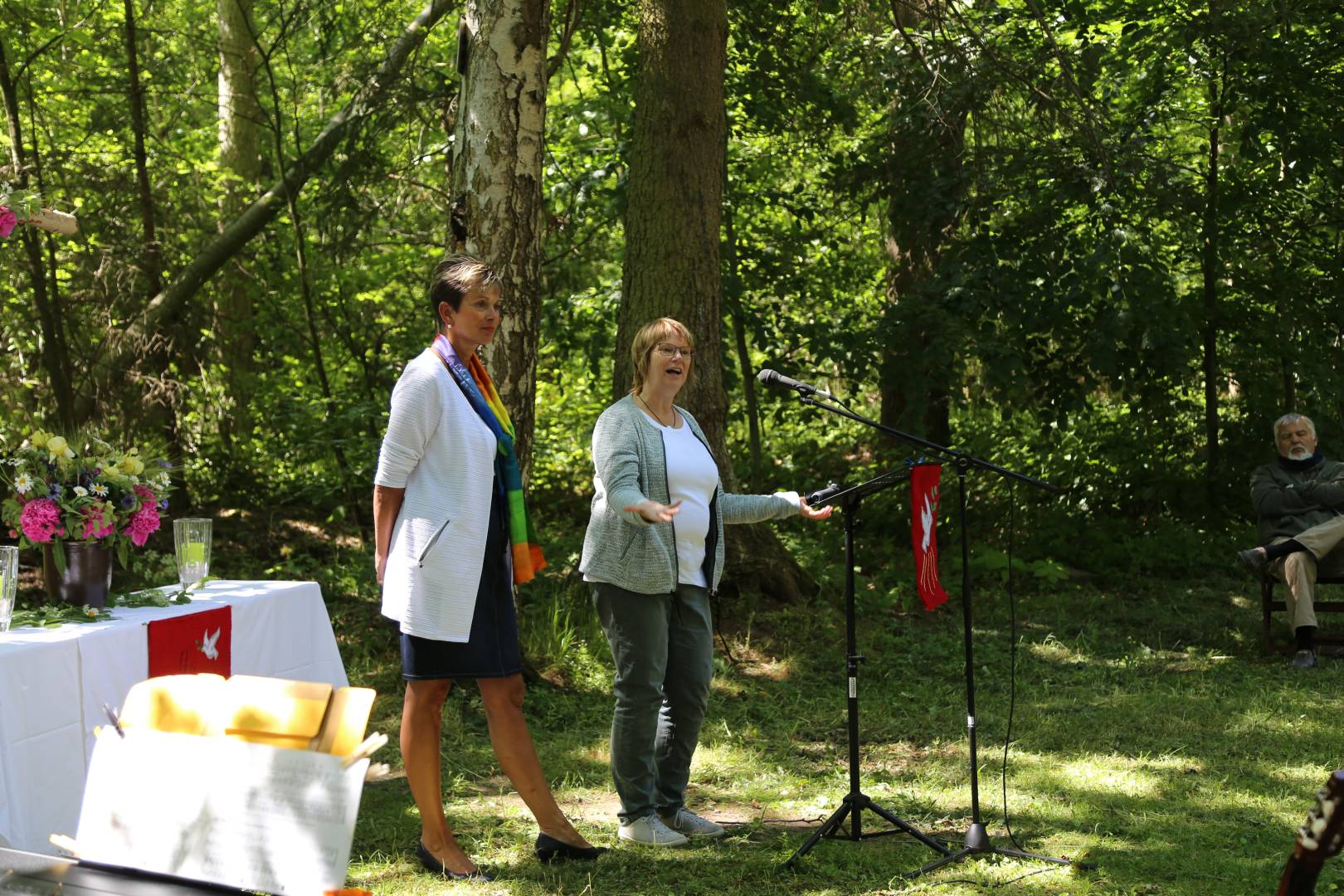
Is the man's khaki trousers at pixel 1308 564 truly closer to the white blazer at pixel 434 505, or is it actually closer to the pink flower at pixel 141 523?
the white blazer at pixel 434 505

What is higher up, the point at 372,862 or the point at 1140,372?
the point at 1140,372

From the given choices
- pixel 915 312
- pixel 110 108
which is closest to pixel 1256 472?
pixel 915 312

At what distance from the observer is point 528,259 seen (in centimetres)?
613

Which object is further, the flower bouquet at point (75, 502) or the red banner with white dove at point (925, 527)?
the red banner with white dove at point (925, 527)

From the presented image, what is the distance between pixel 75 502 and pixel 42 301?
6.58 meters

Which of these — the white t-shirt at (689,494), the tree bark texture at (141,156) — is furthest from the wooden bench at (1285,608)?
the tree bark texture at (141,156)

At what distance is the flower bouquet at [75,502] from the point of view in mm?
3680

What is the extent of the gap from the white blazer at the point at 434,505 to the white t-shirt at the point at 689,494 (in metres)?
0.67

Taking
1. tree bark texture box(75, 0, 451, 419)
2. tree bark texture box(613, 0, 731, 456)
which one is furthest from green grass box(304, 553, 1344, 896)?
tree bark texture box(75, 0, 451, 419)

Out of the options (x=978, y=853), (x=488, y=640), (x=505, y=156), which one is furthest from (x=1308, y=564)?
(x=488, y=640)

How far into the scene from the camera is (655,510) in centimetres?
375

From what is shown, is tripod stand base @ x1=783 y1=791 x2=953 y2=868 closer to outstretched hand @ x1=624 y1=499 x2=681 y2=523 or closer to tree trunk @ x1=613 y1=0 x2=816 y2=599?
outstretched hand @ x1=624 y1=499 x2=681 y2=523

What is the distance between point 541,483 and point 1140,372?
5725 mm

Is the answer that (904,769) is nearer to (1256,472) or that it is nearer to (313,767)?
(313,767)
